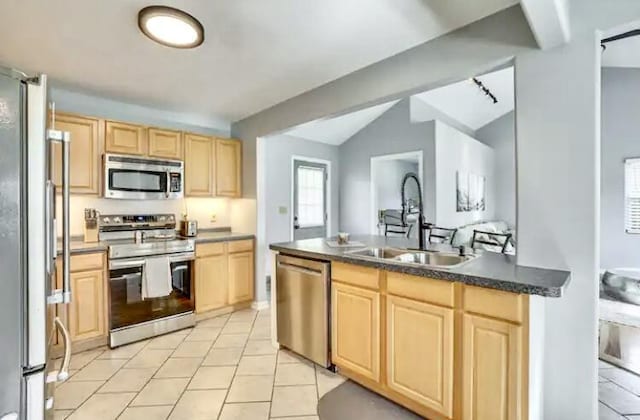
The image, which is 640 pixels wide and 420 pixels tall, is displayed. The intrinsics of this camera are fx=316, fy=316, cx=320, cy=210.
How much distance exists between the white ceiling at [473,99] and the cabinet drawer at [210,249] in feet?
12.3

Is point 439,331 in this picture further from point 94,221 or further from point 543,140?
point 94,221

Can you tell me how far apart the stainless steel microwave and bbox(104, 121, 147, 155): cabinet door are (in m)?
0.08

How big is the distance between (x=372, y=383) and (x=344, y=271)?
2.51 ft

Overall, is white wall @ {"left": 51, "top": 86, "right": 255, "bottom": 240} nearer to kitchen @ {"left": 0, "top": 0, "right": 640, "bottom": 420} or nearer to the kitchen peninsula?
kitchen @ {"left": 0, "top": 0, "right": 640, "bottom": 420}

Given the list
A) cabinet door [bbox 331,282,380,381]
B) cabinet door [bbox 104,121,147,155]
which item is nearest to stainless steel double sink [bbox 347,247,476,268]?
cabinet door [bbox 331,282,380,381]

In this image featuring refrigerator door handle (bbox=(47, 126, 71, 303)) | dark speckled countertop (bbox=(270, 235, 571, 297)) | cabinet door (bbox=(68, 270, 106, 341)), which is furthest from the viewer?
cabinet door (bbox=(68, 270, 106, 341))

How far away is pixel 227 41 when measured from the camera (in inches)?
91.1

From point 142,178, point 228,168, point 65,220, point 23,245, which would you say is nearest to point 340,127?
point 228,168

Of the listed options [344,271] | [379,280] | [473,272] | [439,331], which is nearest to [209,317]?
[344,271]

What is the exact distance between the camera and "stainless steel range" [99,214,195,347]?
9.58ft

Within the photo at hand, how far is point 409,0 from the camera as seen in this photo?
1828 mm

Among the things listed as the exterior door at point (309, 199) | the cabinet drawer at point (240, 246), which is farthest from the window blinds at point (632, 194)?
the cabinet drawer at point (240, 246)

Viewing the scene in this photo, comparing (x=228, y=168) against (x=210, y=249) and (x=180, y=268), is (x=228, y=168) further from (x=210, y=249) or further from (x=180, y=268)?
(x=180, y=268)

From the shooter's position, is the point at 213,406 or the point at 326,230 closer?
the point at 213,406
